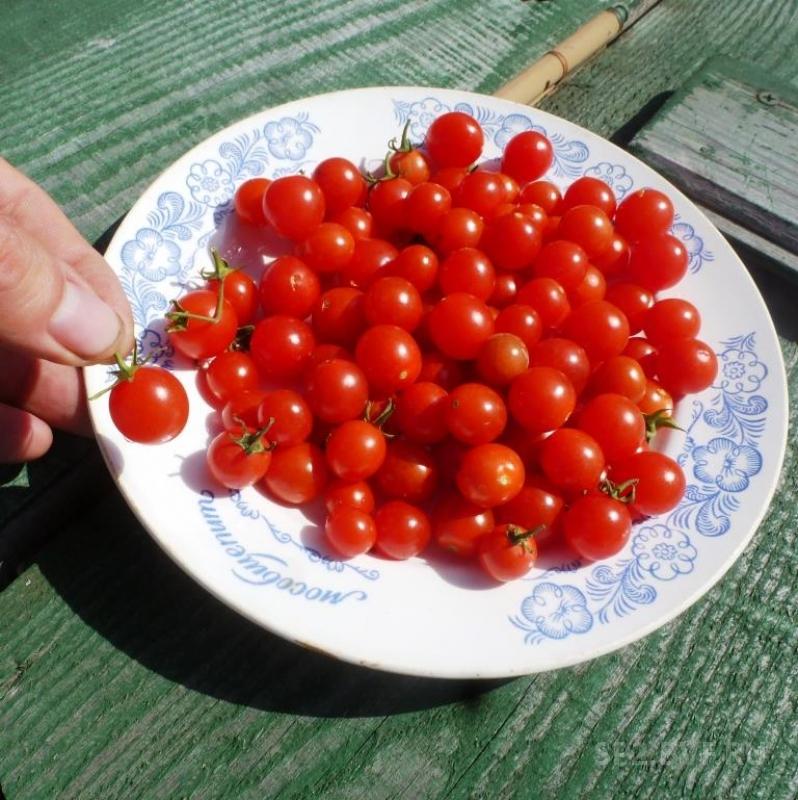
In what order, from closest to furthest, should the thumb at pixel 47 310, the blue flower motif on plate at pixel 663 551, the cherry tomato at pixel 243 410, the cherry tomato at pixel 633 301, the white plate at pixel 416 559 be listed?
the thumb at pixel 47 310
the white plate at pixel 416 559
the blue flower motif on plate at pixel 663 551
the cherry tomato at pixel 243 410
the cherry tomato at pixel 633 301

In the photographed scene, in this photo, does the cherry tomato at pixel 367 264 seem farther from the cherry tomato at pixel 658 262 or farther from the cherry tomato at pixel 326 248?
the cherry tomato at pixel 658 262

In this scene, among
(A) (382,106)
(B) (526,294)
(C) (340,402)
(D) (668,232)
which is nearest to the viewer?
(C) (340,402)

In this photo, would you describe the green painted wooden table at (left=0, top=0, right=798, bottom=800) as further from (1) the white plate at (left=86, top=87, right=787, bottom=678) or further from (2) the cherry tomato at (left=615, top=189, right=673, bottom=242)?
(2) the cherry tomato at (left=615, top=189, right=673, bottom=242)

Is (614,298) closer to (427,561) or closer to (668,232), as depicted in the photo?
(668,232)

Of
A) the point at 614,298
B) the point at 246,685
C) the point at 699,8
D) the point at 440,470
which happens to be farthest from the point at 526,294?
the point at 699,8

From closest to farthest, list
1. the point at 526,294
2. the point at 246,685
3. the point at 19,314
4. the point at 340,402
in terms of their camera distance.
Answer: the point at 19,314 → the point at 246,685 → the point at 340,402 → the point at 526,294

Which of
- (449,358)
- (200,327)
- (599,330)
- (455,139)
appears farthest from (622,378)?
(200,327)

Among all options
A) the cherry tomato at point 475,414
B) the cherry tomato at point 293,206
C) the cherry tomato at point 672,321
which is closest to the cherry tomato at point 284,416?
the cherry tomato at point 475,414
